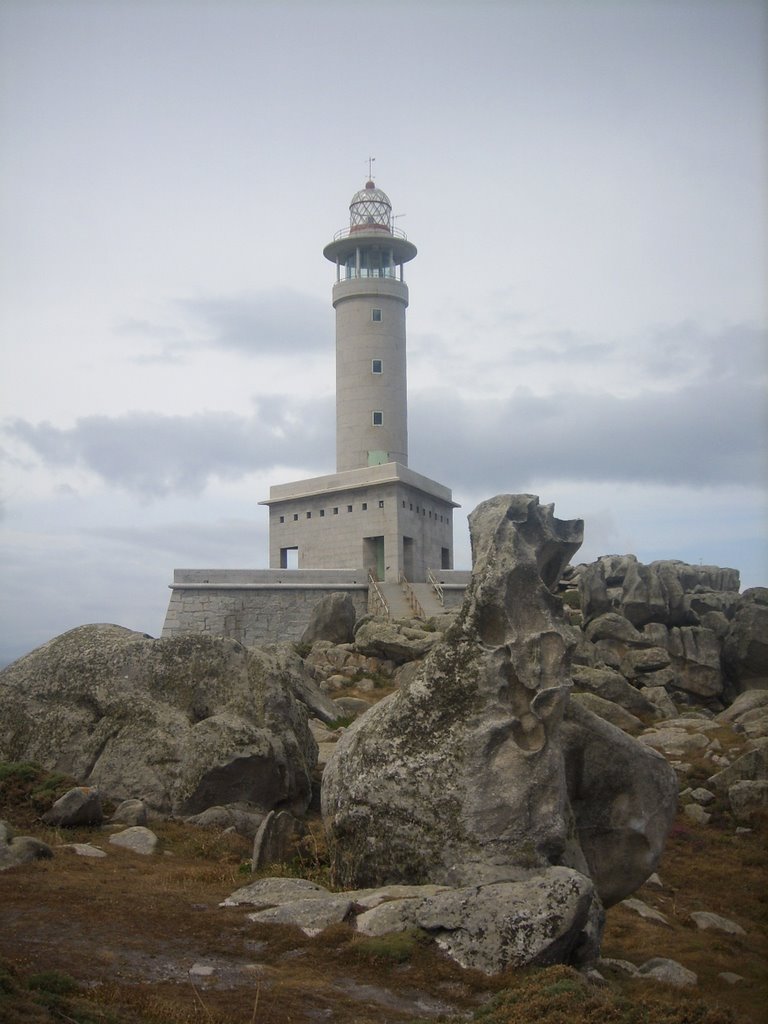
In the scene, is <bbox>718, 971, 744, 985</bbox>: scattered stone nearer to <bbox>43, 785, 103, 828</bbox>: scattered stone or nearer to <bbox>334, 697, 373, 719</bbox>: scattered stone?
<bbox>43, 785, 103, 828</bbox>: scattered stone

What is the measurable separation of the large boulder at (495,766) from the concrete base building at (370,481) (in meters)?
27.2

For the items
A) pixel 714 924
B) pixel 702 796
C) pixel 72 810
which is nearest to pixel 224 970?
pixel 72 810

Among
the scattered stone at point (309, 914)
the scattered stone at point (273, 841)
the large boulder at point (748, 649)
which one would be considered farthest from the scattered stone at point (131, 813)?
the large boulder at point (748, 649)

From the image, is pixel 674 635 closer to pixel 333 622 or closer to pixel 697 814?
pixel 333 622

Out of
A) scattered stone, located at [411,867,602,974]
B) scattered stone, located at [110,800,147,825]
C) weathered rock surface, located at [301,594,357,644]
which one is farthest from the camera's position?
weathered rock surface, located at [301,594,357,644]

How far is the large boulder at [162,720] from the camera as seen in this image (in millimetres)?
13742

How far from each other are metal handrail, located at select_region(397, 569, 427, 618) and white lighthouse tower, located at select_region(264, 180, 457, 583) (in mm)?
854

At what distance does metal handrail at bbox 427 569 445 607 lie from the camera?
39.4 m

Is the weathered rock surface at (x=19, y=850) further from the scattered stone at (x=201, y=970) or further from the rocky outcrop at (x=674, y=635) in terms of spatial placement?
the rocky outcrop at (x=674, y=635)

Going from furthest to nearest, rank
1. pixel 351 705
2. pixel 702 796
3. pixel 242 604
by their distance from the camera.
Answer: pixel 242 604 → pixel 351 705 → pixel 702 796

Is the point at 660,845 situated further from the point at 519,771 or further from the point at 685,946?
the point at 519,771

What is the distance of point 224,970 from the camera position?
7547 mm

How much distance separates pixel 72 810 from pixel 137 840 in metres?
0.97

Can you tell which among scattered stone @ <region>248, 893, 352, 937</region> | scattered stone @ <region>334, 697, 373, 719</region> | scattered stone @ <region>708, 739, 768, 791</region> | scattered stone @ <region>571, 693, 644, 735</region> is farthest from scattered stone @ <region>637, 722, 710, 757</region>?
scattered stone @ <region>248, 893, 352, 937</region>
